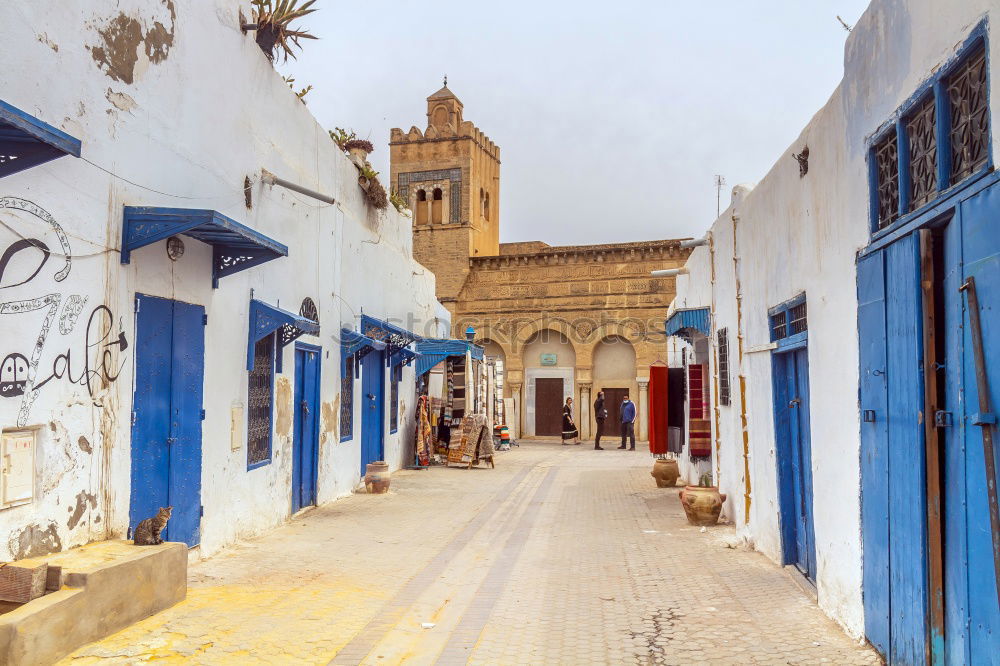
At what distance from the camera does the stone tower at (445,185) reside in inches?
1251

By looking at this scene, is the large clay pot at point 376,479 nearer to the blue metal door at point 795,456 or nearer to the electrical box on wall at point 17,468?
the blue metal door at point 795,456

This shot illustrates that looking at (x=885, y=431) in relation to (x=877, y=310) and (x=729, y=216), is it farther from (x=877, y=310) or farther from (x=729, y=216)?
(x=729, y=216)

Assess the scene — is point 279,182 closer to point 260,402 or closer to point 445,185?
point 260,402

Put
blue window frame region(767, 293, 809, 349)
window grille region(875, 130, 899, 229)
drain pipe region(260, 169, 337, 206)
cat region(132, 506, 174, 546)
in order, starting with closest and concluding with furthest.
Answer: window grille region(875, 130, 899, 229)
cat region(132, 506, 174, 546)
blue window frame region(767, 293, 809, 349)
drain pipe region(260, 169, 337, 206)

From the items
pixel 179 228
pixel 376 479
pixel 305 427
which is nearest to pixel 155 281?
pixel 179 228

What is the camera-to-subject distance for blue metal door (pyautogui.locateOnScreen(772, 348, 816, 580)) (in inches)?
251

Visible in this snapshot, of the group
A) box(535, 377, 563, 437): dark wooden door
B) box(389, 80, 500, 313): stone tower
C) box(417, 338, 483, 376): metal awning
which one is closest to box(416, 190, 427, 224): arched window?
box(389, 80, 500, 313): stone tower

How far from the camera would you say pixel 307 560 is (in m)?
7.49

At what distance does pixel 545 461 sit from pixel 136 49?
14.7 meters

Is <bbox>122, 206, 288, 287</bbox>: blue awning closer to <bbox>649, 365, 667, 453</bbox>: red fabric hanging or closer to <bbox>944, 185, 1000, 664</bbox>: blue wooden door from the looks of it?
<bbox>944, 185, 1000, 664</bbox>: blue wooden door

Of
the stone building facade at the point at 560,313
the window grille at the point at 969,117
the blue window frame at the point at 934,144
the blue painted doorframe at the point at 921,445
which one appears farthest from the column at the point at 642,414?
the window grille at the point at 969,117

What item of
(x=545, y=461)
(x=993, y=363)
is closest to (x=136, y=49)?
(x=993, y=363)

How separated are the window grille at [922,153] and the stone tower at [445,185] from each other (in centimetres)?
2715

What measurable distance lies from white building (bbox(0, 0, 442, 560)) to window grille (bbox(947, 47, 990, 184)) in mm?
4312
